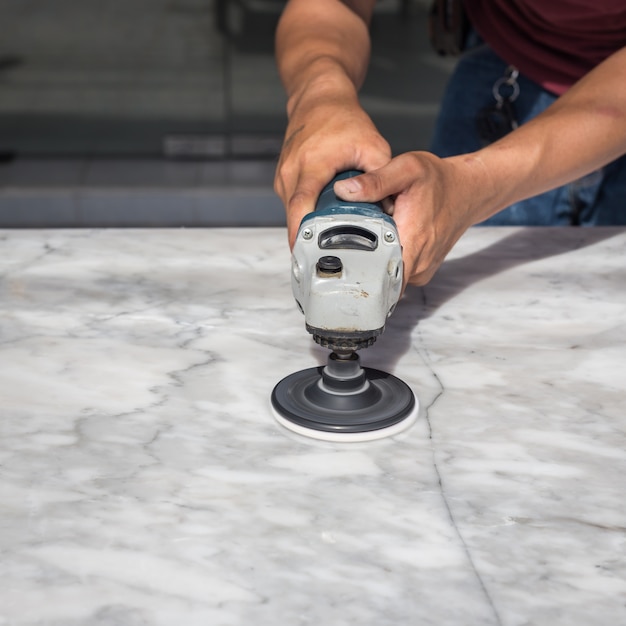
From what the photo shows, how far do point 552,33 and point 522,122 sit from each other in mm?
157

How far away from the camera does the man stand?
990mm

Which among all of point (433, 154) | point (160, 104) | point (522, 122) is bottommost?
point (160, 104)

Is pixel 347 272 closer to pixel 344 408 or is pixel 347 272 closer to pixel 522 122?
pixel 344 408

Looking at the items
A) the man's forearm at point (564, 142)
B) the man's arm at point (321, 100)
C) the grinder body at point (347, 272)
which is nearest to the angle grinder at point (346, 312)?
the grinder body at point (347, 272)

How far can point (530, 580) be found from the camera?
2.20ft

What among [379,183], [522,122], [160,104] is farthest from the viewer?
[160,104]

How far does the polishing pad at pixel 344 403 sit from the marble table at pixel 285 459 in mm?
14

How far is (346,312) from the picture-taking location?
0.83 m

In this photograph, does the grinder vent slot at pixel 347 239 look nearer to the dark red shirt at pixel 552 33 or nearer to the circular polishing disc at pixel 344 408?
the circular polishing disc at pixel 344 408

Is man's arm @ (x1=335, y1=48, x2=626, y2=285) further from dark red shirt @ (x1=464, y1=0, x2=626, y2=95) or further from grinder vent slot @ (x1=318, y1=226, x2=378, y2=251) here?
dark red shirt @ (x1=464, y1=0, x2=626, y2=95)

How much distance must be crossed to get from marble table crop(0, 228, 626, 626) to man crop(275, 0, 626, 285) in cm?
13

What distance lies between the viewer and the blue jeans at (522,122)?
1545mm

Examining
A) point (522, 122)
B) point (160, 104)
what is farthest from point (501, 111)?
point (160, 104)

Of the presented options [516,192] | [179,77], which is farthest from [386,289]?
[179,77]
